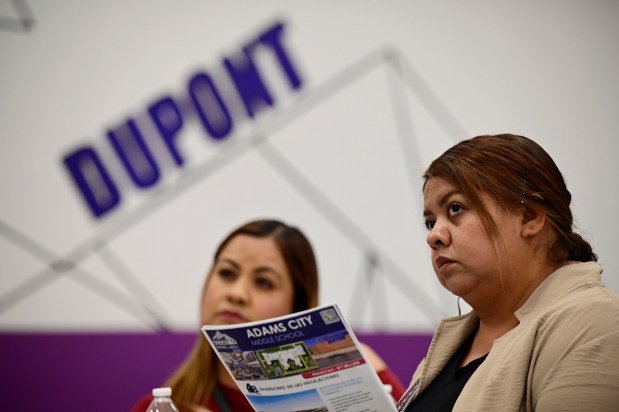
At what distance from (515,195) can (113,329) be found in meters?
2.02

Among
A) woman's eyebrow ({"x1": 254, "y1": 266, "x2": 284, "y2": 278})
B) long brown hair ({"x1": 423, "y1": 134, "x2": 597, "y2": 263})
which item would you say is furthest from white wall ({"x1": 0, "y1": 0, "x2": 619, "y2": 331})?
long brown hair ({"x1": 423, "y1": 134, "x2": 597, "y2": 263})

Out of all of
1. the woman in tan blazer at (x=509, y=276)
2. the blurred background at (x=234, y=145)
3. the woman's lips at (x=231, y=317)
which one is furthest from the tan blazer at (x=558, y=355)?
the blurred background at (x=234, y=145)

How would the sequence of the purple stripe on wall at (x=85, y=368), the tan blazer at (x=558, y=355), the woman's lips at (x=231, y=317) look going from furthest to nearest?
the purple stripe on wall at (x=85, y=368) → the woman's lips at (x=231, y=317) → the tan blazer at (x=558, y=355)

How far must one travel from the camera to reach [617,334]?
122cm

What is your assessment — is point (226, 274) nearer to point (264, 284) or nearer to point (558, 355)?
point (264, 284)

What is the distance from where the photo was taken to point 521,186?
4.75 feet

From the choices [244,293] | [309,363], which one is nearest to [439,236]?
[309,363]

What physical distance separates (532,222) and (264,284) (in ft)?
3.54

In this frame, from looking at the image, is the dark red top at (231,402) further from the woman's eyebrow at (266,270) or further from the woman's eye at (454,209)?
the woman's eye at (454,209)

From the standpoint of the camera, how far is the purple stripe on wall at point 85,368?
298cm

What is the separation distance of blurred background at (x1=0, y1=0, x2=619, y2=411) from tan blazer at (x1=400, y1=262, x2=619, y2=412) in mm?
1776

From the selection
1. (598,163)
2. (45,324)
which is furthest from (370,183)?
(45,324)

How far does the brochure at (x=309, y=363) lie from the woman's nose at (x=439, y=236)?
0.23m

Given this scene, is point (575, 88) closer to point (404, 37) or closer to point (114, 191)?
point (404, 37)
